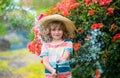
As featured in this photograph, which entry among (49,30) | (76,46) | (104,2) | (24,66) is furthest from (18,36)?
(49,30)

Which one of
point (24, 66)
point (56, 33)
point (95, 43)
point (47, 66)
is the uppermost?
point (56, 33)

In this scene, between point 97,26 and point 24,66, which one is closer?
point 97,26

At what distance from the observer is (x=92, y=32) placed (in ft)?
19.5

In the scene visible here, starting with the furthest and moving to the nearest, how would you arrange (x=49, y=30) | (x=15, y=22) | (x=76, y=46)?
1. (x=15, y=22)
2. (x=76, y=46)
3. (x=49, y=30)

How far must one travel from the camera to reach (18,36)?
29.6 feet

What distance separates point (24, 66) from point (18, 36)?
27.0 inches

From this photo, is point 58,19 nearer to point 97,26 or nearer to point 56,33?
point 56,33

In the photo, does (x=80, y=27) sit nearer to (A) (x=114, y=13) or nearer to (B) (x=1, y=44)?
(A) (x=114, y=13)

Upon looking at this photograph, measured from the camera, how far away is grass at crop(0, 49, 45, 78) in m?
8.50

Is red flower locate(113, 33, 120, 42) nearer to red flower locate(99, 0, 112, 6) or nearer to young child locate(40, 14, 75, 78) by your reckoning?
red flower locate(99, 0, 112, 6)

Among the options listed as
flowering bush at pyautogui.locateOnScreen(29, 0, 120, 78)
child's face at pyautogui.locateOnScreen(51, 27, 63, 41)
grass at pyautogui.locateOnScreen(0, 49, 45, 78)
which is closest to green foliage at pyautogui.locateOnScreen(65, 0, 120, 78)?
flowering bush at pyautogui.locateOnScreen(29, 0, 120, 78)

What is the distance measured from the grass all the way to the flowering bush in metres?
2.37

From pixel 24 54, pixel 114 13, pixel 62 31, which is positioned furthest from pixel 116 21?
pixel 24 54

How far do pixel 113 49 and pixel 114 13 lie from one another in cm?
47
